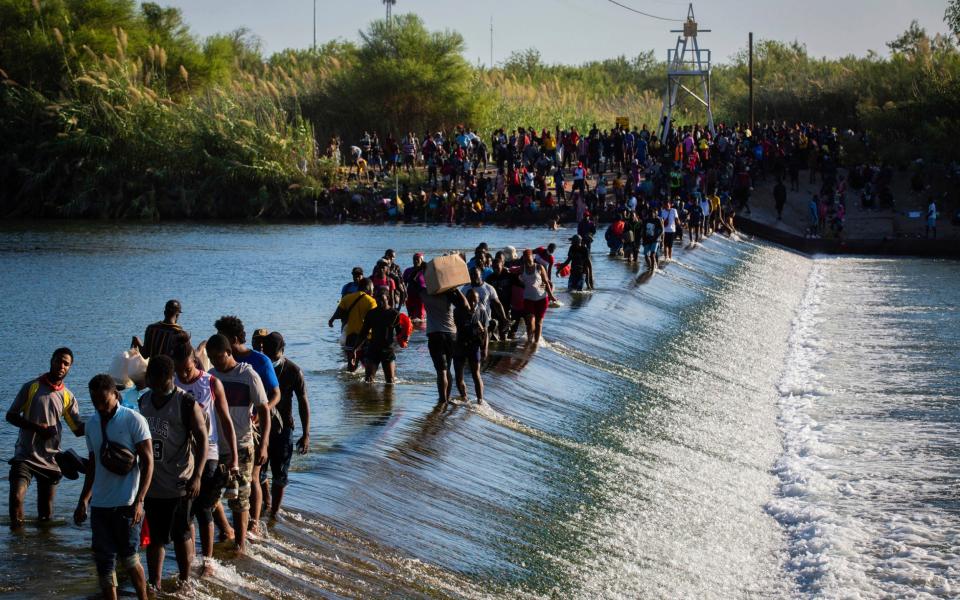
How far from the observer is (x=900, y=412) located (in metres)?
20.5

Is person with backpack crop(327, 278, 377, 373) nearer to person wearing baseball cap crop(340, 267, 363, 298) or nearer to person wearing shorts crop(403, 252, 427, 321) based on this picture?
person wearing baseball cap crop(340, 267, 363, 298)

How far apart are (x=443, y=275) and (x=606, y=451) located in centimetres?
289

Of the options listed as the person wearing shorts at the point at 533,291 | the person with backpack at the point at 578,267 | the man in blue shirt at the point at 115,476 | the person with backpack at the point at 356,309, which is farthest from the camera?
the person with backpack at the point at 578,267

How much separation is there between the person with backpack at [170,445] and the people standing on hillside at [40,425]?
216cm

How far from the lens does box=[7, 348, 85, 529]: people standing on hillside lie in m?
10.5

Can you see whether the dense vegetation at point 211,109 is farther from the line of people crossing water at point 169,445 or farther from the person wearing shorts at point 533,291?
the line of people crossing water at point 169,445

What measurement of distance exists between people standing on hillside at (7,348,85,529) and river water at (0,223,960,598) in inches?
15.0

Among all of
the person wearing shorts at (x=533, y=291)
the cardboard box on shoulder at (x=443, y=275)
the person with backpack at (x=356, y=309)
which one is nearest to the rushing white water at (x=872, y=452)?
the person wearing shorts at (x=533, y=291)

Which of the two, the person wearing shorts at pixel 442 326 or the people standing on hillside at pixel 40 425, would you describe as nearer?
the people standing on hillside at pixel 40 425

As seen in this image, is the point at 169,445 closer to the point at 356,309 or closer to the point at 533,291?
the point at 356,309

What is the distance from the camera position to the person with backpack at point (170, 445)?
27.0 ft

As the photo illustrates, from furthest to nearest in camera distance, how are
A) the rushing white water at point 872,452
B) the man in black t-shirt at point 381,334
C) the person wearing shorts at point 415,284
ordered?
the person wearing shorts at point 415,284, the man in black t-shirt at point 381,334, the rushing white water at point 872,452

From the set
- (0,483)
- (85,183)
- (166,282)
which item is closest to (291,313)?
(166,282)

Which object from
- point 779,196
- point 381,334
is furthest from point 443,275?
point 779,196
